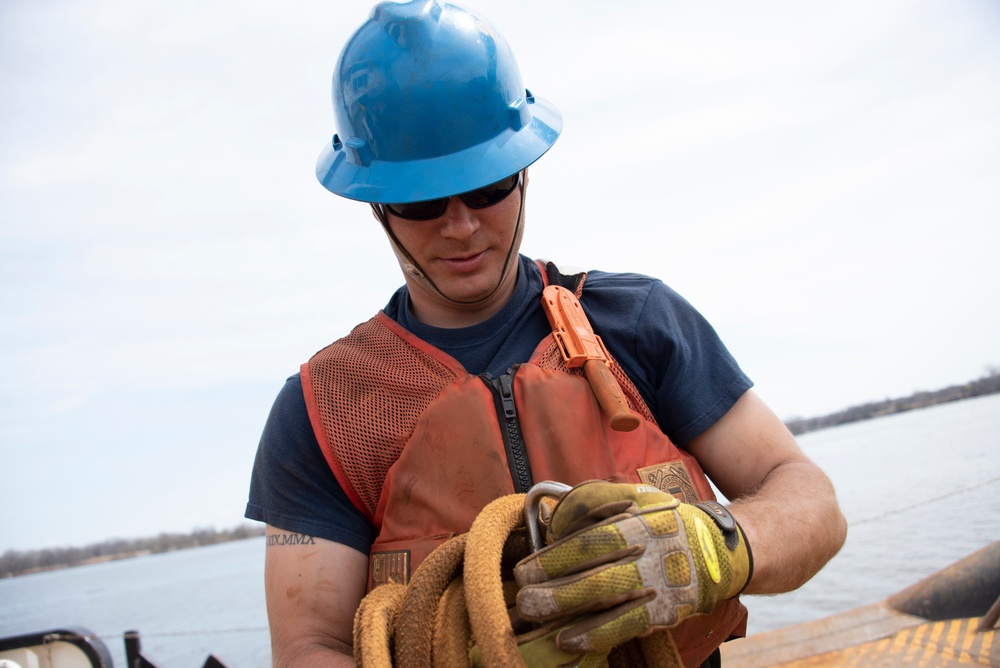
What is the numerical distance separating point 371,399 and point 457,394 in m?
0.24

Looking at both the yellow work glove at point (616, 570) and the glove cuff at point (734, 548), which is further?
the glove cuff at point (734, 548)

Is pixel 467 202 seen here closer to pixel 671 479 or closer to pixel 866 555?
pixel 671 479

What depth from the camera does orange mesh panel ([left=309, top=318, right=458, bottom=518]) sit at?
2096mm

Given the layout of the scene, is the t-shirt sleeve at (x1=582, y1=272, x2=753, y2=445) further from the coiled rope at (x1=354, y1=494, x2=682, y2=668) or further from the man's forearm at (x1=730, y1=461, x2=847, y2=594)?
the coiled rope at (x1=354, y1=494, x2=682, y2=668)

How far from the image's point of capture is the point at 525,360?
220 centimetres

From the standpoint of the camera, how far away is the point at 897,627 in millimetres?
5148

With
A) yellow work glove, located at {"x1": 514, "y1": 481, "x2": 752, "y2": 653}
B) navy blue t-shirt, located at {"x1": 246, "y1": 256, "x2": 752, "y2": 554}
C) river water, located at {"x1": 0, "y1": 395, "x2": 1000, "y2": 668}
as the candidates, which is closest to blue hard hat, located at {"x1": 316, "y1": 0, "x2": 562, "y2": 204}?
navy blue t-shirt, located at {"x1": 246, "y1": 256, "x2": 752, "y2": 554}

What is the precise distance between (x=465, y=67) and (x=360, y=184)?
41 centimetres

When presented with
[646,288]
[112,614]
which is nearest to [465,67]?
[646,288]

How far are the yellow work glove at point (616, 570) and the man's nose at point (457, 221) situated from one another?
84 centimetres

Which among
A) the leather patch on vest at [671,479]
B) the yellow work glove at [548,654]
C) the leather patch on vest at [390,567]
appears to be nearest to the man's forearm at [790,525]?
the leather patch on vest at [671,479]

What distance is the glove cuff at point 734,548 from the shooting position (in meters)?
1.67

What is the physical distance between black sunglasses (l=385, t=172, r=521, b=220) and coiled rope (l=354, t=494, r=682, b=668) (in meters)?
0.82

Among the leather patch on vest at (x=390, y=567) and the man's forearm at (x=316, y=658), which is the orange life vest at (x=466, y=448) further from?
the man's forearm at (x=316, y=658)
